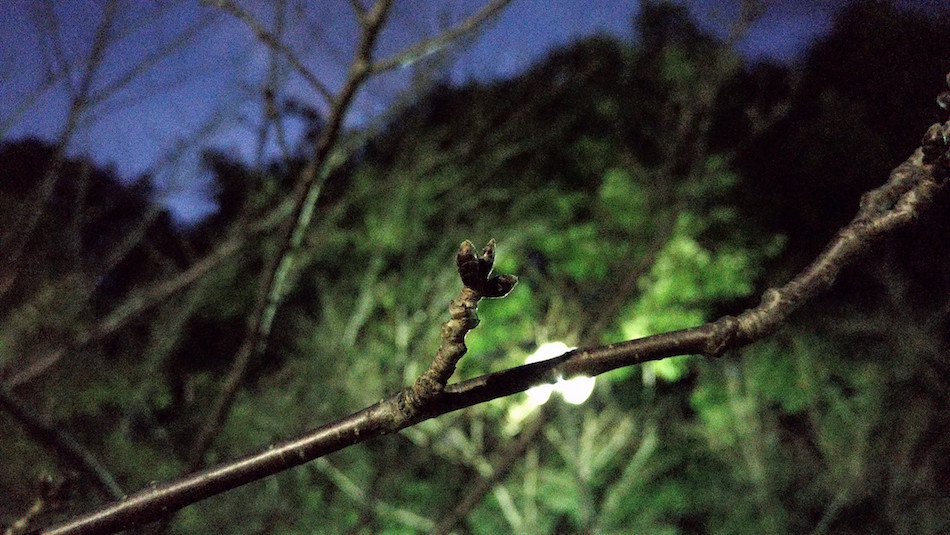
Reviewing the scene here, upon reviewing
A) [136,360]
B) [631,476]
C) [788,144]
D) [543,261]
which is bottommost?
[631,476]

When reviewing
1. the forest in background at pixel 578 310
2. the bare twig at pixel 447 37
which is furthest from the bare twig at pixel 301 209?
the forest in background at pixel 578 310

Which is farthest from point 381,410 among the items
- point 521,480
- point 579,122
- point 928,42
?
point 579,122

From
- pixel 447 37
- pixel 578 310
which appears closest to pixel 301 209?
pixel 447 37

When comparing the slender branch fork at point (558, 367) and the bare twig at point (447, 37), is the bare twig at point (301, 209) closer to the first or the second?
the bare twig at point (447, 37)

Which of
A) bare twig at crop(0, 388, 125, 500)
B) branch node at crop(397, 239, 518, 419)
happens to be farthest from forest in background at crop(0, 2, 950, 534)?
branch node at crop(397, 239, 518, 419)

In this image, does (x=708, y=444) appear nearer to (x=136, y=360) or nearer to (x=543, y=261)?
(x=543, y=261)

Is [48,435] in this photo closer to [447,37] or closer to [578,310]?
[447,37]
